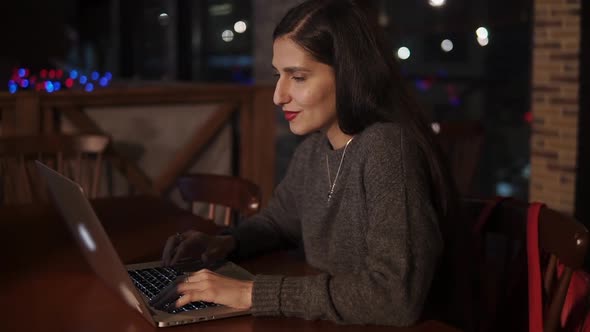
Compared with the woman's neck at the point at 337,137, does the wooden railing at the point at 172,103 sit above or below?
below

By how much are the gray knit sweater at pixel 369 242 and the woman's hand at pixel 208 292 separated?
23 millimetres

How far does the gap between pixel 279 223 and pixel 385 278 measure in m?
0.60

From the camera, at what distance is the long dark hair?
60.2 inches

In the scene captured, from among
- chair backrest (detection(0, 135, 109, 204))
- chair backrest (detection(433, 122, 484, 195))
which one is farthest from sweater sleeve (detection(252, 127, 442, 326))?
chair backrest (detection(433, 122, 484, 195))

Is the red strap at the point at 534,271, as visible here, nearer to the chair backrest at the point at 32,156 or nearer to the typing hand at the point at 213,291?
the typing hand at the point at 213,291

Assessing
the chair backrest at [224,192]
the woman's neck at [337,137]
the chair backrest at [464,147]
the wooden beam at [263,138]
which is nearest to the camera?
the woman's neck at [337,137]

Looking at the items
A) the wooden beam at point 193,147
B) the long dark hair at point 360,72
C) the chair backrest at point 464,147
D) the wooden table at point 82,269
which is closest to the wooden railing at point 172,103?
the wooden beam at point 193,147

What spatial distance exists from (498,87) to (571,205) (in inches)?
46.6

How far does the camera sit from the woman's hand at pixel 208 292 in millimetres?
1346

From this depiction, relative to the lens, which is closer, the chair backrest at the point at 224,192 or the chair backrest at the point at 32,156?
the chair backrest at the point at 224,192

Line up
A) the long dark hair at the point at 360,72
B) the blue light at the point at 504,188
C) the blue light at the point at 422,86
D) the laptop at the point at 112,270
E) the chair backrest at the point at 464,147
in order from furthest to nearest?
the blue light at the point at 422,86, the blue light at the point at 504,188, the chair backrest at the point at 464,147, the long dark hair at the point at 360,72, the laptop at the point at 112,270

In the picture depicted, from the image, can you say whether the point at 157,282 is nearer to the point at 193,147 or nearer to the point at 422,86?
the point at 193,147

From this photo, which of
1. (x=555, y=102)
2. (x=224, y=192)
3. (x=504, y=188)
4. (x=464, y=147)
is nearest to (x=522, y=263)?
(x=224, y=192)

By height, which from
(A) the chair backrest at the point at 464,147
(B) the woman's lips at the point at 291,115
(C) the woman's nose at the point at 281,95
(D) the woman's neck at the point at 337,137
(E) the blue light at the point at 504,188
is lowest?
(E) the blue light at the point at 504,188
